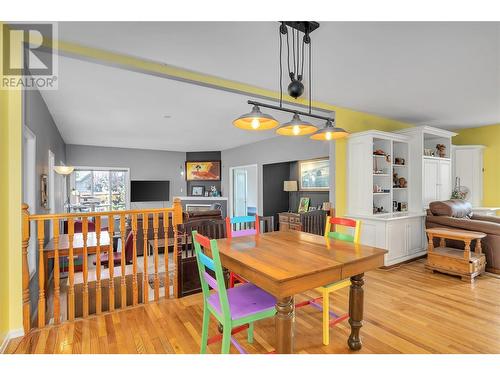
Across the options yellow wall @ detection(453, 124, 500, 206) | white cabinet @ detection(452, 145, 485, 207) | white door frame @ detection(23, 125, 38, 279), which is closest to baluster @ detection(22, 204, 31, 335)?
white door frame @ detection(23, 125, 38, 279)

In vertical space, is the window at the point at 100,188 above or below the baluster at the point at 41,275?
above

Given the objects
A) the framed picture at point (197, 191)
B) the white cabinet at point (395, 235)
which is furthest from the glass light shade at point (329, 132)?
the framed picture at point (197, 191)

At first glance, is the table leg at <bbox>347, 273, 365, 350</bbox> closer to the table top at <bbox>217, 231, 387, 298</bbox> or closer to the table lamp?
the table top at <bbox>217, 231, 387, 298</bbox>

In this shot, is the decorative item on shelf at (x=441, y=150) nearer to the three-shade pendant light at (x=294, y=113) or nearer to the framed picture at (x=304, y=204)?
the framed picture at (x=304, y=204)

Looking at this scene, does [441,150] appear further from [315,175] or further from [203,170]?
[203,170]

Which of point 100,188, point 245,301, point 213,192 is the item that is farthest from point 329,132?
point 100,188

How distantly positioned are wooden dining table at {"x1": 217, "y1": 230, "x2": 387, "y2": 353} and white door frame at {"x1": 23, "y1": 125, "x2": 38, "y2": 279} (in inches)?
84.2

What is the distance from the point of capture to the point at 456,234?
142 inches

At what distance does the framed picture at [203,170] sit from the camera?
8742 millimetres

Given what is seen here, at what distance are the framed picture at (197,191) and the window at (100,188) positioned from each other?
201 centimetres

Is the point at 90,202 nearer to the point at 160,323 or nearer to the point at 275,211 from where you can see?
the point at 275,211

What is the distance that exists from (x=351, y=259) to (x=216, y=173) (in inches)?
285

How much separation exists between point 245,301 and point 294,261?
1.46 feet
